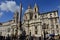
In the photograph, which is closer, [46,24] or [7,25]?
[46,24]

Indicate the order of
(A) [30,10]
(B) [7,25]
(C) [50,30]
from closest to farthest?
1. (C) [50,30]
2. (A) [30,10]
3. (B) [7,25]

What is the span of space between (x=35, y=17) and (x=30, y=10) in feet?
20.1

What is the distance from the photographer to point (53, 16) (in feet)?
180

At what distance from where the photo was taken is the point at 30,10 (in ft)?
213

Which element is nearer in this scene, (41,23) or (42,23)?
(42,23)

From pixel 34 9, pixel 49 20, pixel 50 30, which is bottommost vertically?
pixel 50 30

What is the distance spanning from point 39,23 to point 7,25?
829 inches

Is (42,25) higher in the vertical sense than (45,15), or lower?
lower

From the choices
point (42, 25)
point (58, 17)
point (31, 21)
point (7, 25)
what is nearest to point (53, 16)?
point (58, 17)

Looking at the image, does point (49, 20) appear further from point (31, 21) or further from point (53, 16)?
point (31, 21)

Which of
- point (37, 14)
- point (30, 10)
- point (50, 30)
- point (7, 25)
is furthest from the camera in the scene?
point (7, 25)

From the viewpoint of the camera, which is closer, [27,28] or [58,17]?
[58,17]

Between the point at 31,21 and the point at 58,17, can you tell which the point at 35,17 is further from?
the point at 58,17

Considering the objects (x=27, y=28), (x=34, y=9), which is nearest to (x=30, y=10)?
(x=34, y=9)
